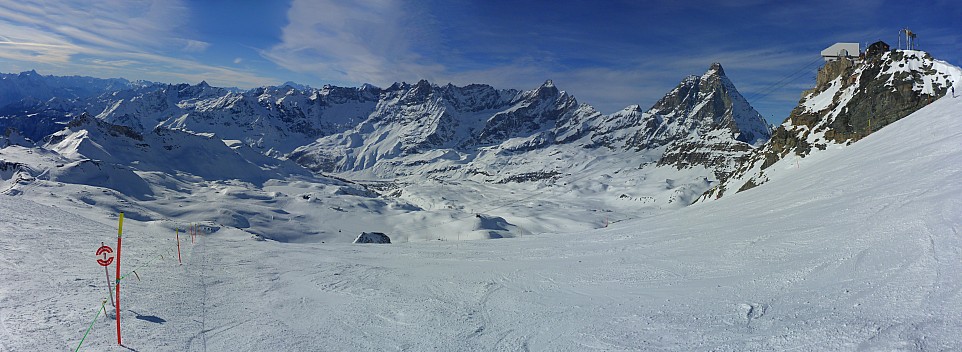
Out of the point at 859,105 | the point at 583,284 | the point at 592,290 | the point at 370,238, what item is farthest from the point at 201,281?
the point at 859,105

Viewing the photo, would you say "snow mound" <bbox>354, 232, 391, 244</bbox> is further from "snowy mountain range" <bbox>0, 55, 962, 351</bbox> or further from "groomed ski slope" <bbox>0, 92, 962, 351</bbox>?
"groomed ski slope" <bbox>0, 92, 962, 351</bbox>

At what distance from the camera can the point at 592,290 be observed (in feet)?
38.0

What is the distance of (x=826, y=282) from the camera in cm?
915

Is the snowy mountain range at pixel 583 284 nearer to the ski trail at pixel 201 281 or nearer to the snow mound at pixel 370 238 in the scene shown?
the ski trail at pixel 201 281

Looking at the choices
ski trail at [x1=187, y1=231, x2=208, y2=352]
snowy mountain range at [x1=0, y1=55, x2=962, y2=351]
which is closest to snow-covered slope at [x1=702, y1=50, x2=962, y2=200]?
snowy mountain range at [x1=0, y1=55, x2=962, y2=351]

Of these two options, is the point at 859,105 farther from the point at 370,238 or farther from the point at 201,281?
the point at 201,281

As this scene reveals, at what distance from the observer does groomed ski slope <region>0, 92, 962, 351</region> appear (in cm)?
772

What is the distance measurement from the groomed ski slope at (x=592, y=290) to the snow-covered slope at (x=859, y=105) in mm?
29795

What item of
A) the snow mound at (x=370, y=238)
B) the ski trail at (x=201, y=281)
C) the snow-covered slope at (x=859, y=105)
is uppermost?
the snow-covered slope at (x=859, y=105)

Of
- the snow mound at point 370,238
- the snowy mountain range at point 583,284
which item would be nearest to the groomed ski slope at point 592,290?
the snowy mountain range at point 583,284

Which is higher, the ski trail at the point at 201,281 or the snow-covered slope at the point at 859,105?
the snow-covered slope at the point at 859,105

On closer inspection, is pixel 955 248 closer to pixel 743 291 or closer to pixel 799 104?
pixel 743 291

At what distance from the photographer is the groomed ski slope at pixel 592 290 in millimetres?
7723

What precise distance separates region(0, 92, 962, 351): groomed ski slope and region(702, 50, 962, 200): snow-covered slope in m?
29.8
